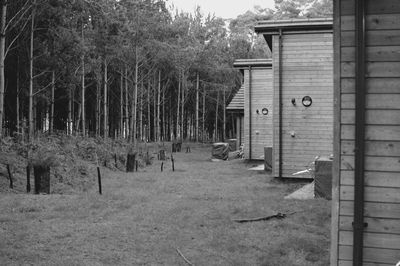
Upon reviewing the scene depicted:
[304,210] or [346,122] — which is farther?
[304,210]

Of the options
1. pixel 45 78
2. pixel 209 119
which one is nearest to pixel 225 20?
pixel 209 119

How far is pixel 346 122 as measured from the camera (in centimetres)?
469

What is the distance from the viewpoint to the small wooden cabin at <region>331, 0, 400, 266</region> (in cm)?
456

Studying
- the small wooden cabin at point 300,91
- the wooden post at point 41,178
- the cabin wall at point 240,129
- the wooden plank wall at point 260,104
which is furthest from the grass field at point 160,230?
the cabin wall at point 240,129

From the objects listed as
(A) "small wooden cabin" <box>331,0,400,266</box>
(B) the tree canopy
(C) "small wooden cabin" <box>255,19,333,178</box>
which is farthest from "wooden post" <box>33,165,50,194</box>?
(A) "small wooden cabin" <box>331,0,400,266</box>

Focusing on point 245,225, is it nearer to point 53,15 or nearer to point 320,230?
point 320,230

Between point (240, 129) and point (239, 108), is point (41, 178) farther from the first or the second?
point (240, 129)

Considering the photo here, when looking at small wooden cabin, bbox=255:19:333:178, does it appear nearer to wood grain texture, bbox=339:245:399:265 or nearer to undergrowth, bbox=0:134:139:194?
undergrowth, bbox=0:134:139:194

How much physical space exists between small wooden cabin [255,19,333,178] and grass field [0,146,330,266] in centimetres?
346

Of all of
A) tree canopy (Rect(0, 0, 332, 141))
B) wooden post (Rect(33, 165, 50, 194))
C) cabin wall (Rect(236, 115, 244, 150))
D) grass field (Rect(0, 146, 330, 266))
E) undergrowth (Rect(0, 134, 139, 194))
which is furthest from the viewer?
cabin wall (Rect(236, 115, 244, 150))

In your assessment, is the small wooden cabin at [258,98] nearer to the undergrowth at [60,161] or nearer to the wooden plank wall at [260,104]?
the wooden plank wall at [260,104]

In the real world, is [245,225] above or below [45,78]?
→ below

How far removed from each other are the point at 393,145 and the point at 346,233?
1.01 meters

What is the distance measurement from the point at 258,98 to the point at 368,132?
66.0 feet
